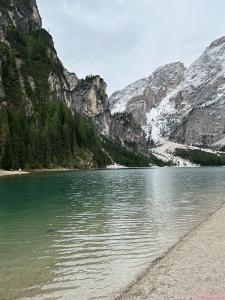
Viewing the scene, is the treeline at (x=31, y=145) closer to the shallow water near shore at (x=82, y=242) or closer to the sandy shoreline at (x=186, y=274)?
the shallow water near shore at (x=82, y=242)

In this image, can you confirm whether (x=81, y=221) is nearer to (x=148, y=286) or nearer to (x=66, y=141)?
(x=148, y=286)

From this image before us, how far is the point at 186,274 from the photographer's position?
1812 centimetres

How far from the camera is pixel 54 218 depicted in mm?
37312

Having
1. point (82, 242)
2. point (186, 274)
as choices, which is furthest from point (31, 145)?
point (186, 274)

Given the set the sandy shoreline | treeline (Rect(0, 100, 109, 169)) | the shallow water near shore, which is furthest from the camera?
treeline (Rect(0, 100, 109, 169))

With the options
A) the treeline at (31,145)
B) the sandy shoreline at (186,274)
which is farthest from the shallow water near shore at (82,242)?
the treeline at (31,145)

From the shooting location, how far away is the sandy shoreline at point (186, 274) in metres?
15.6

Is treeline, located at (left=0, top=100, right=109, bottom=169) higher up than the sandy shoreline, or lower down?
higher up

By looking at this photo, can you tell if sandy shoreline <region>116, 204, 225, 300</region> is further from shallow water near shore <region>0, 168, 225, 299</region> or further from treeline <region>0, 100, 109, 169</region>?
treeline <region>0, 100, 109, 169</region>

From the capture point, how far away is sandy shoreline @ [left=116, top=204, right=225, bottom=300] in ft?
51.1

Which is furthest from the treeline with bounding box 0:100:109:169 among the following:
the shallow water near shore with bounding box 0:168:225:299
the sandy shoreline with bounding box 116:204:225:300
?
the sandy shoreline with bounding box 116:204:225:300

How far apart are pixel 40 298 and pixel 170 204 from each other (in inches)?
1306

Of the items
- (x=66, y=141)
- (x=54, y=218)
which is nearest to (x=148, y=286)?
(x=54, y=218)

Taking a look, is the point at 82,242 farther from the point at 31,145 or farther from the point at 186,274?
the point at 31,145
